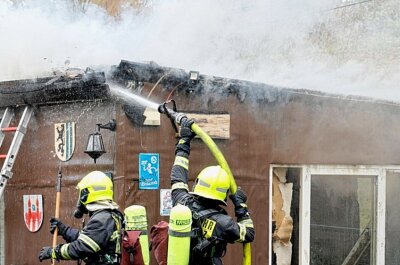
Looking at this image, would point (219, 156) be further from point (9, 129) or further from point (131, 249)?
point (9, 129)

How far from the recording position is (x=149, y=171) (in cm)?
686

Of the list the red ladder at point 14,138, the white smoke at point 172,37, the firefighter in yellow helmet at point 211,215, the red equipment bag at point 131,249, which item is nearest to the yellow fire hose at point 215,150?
the firefighter in yellow helmet at point 211,215

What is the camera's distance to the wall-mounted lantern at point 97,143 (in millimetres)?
6641

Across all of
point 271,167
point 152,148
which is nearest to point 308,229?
point 271,167

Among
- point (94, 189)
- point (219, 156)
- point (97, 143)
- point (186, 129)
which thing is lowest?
point (94, 189)

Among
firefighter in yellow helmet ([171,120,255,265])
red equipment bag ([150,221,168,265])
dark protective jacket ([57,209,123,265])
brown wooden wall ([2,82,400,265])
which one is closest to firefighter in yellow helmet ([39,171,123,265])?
dark protective jacket ([57,209,123,265])

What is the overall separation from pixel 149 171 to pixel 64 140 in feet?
3.98

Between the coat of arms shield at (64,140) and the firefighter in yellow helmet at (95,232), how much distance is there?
1.44 meters

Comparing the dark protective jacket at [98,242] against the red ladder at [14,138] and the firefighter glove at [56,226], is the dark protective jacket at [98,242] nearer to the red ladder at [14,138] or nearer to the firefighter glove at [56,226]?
the firefighter glove at [56,226]

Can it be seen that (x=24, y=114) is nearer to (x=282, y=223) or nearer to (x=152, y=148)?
(x=152, y=148)

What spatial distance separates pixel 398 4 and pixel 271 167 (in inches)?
595

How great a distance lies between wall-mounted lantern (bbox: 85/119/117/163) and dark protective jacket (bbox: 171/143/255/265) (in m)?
1.16

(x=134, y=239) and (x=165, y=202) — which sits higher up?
(x=165, y=202)

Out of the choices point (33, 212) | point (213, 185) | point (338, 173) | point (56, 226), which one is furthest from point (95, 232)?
point (338, 173)
